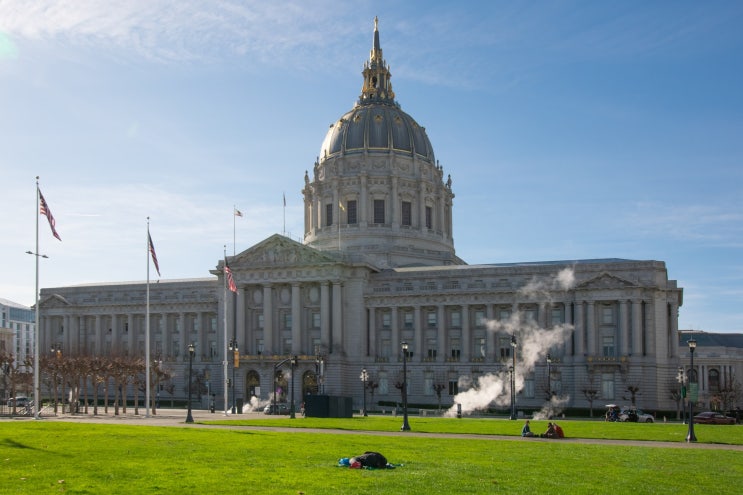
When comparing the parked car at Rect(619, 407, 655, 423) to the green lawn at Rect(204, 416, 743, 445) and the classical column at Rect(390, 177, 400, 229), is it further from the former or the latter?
the classical column at Rect(390, 177, 400, 229)

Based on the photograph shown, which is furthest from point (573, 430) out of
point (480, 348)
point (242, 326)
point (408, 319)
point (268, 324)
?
point (242, 326)

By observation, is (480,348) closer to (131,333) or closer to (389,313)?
(389,313)

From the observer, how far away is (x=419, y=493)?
2692 cm

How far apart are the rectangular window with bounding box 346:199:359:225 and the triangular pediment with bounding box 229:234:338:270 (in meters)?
20.4

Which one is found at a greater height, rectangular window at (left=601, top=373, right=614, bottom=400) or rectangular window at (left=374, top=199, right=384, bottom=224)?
rectangular window at (left=374, top=199, right=384, bottom=224)

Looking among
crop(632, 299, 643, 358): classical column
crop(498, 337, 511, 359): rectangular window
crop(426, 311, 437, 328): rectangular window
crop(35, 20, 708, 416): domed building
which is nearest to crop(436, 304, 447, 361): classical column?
crop(35, 20, 708, 416): domed building

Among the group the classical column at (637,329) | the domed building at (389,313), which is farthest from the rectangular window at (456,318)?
the classical column at (637,329)

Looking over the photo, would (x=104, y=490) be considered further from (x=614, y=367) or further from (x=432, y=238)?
(x=432, y=238)

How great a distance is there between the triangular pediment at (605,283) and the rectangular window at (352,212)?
42.8m

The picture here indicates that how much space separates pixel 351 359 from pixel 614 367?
109 ft

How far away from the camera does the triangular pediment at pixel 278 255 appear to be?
12294cm

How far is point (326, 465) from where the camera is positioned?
33438 mm

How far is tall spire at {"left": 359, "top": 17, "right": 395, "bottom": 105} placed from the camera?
6117 inches

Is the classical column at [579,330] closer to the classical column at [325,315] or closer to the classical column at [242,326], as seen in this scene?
the classical column at [325,315]
